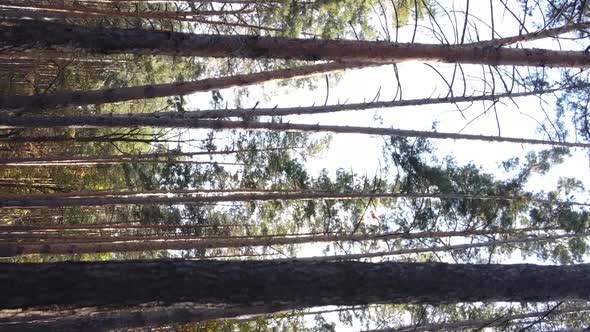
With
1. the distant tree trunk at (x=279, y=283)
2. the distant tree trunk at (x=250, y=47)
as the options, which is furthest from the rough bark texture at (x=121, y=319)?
the distant tree trunk at (x=250, y=47)

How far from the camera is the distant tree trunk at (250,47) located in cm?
479

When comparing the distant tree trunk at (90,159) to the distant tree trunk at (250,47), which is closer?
the distant tree trunk at (250,47)

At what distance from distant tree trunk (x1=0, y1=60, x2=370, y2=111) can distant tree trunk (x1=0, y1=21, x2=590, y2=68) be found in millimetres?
1570

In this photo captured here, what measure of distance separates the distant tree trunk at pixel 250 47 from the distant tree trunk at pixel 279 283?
179 cm

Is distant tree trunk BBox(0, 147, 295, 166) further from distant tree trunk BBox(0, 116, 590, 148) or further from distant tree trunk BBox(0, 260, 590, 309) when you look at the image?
distant tree trunk BBox(0, 260, 590, 309)

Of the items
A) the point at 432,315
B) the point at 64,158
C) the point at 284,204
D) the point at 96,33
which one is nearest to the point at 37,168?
the point at 64,158

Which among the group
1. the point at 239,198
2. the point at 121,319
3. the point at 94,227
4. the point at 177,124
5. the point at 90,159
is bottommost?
the point at 94,227

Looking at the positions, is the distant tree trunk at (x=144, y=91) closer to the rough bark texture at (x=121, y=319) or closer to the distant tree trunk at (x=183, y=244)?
the rough bark texture at (x=121, y=319)

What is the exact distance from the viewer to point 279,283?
4.75 meters

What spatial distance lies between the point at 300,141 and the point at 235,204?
8.07ft

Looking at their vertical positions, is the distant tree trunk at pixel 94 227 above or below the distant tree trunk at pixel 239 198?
below

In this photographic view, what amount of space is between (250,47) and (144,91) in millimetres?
2493

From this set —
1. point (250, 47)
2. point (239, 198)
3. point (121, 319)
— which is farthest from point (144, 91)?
point (239, 198)

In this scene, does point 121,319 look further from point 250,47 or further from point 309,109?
point 309,109
